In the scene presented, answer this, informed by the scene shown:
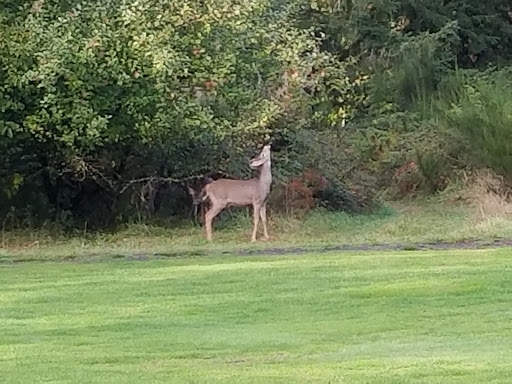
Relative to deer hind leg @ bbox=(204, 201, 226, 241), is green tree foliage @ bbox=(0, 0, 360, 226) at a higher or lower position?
higher

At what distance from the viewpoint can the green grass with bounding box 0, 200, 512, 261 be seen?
21.8 m

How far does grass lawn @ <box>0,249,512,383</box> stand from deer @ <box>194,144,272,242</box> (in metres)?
5.02

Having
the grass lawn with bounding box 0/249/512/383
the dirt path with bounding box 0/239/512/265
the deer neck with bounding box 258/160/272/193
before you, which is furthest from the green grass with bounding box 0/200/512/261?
the grass lawn with bounding box 0/249/512/383

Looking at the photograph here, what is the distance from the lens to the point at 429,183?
32438 mm

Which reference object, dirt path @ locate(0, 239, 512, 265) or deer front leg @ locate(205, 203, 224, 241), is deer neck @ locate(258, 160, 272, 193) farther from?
dirt path @ locate(0, 239, 512, 265)

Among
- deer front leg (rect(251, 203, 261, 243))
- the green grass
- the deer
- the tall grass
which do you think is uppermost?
the tall grass

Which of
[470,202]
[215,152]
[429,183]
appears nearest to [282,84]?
[215,152]

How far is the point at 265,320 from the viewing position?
12617mm

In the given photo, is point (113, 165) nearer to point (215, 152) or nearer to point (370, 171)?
point (215, 152)

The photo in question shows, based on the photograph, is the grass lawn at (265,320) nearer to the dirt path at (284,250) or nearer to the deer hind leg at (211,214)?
the dirt path at (284,250)

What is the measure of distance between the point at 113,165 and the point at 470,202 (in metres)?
7.91

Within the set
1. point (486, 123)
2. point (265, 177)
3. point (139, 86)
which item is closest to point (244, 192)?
point (265, 177)

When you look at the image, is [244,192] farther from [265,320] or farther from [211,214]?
[265,320]

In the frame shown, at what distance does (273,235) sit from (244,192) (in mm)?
928
